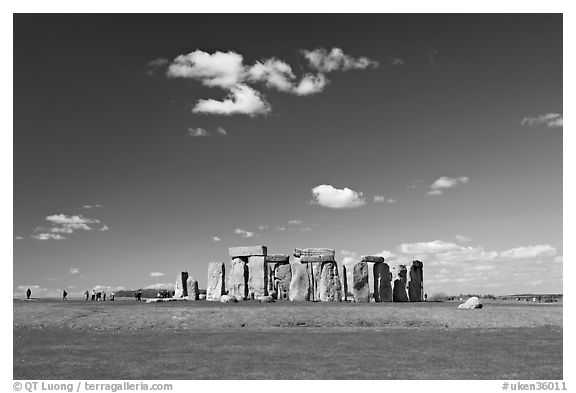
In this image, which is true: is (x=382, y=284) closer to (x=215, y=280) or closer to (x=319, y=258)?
(x=319, y=258)

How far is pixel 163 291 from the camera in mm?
41688

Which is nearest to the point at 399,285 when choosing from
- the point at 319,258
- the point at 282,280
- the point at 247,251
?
the point at 319,258

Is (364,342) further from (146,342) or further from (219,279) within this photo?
(219,279)

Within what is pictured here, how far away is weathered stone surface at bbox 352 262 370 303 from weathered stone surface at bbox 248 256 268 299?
5.39 m

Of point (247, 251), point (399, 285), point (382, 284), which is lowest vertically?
point (399, 285)

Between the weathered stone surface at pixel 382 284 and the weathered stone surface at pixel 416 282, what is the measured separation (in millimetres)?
2627

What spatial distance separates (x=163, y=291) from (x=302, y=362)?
30.2 m

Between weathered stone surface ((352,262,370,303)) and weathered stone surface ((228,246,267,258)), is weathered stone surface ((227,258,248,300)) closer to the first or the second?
weathered stone surface ((228,246,267,258))

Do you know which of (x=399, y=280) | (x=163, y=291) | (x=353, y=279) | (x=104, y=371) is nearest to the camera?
(x=104, y=371)

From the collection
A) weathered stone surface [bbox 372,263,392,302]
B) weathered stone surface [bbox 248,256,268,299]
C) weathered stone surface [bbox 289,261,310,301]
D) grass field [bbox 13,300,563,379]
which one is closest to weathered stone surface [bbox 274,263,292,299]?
weathered stone surface [bbox 248,256,268,299]

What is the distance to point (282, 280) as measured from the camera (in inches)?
1347

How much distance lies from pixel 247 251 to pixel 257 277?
1839mm

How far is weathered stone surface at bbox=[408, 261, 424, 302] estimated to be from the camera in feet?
122
